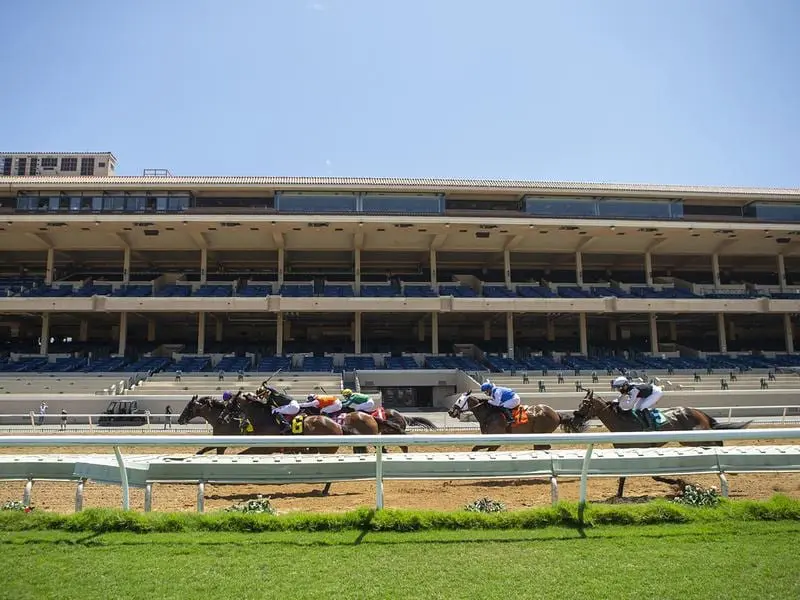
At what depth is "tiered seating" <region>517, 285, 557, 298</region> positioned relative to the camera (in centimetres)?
2922

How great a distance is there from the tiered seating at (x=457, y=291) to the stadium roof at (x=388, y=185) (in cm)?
498

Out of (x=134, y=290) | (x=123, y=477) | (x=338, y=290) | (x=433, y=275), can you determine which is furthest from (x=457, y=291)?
(x=123, y=477)

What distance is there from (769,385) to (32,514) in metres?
26.7

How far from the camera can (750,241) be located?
103 ft

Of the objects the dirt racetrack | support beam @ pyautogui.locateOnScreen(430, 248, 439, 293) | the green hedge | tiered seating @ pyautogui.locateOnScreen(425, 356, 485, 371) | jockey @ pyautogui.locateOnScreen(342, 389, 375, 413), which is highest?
support beam @ pyautogui.locateOnScreen(430, 248, 439, 293)

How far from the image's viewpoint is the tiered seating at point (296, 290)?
2823cm

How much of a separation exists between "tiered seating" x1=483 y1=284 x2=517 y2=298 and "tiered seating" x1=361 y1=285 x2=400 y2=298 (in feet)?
15.5

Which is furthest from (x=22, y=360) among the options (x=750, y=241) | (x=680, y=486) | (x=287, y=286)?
(x=750, y=241)

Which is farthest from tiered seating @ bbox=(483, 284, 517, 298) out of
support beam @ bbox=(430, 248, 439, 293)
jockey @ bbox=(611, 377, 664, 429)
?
jockey @ bbox=(611, 377, 664, 429)

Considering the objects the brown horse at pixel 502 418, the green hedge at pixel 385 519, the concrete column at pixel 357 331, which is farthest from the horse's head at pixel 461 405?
the concrete column at pixel 357 331

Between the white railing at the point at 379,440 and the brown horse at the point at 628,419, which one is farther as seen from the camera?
the brown horse at the point at 628,419

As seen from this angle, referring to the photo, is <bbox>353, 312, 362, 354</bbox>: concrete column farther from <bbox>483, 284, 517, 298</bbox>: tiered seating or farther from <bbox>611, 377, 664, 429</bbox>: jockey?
<bbox>611, 377, 664, 429</bbox>: jockey

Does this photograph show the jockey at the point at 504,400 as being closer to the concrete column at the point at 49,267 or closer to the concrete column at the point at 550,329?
the concrete column at the point at 550,329

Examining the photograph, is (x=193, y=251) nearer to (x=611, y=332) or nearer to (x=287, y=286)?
(x=287, y=286)
